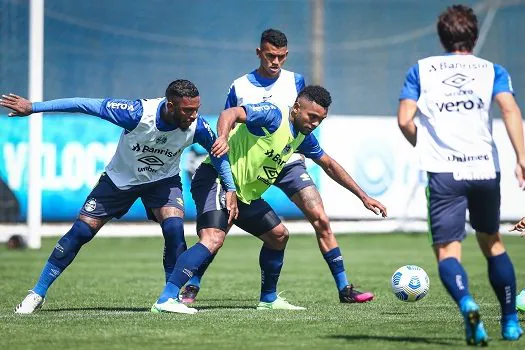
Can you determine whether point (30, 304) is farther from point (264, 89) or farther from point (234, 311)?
point (264, 89)

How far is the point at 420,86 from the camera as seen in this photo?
7.57 metres

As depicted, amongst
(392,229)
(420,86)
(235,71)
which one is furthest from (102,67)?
(420,86)

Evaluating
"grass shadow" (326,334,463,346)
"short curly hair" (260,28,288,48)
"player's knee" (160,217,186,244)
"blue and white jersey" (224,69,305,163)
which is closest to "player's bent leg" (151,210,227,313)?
"player's knee" (160,217,186,244)

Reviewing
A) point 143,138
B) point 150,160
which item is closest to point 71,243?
point 150,160

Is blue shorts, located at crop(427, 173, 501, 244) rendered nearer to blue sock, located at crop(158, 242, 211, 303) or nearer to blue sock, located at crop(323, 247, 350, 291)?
blue sock, located at crop(158, 242, 211, 303)

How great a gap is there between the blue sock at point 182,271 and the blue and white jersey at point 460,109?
8.61 ft

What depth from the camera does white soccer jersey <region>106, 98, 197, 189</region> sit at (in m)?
9.86

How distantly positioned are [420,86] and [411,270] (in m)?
3.08

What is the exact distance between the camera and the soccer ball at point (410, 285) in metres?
10.1

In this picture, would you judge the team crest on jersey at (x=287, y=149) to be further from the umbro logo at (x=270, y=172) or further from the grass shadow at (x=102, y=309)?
the grass shadow at (x=102, y=309)

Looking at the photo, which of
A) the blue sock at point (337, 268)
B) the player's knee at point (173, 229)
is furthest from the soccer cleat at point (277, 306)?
the player's knee at point (173, 229)

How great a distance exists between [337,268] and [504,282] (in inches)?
130

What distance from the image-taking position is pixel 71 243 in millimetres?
10047

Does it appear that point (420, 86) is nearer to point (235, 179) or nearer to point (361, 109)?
point (235, 179)
